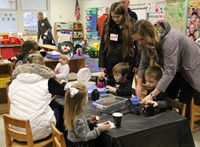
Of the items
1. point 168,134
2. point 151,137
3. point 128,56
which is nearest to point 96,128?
point 151,137

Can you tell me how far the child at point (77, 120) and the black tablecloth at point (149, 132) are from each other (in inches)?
3.9

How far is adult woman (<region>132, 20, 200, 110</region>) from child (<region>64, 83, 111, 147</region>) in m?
0.52

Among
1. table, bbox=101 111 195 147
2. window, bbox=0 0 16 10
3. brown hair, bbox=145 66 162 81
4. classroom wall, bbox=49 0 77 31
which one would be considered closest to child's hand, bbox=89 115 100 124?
table, bbox=101 111 195 147

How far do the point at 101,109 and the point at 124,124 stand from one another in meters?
0.27

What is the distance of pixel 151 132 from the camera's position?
5.14 feet

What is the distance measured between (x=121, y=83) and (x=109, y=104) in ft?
1.98

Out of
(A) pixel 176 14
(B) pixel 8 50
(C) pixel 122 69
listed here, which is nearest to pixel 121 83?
(C) pixel 122 69

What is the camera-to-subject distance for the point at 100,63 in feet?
9.38

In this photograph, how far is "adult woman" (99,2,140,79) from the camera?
2553mm

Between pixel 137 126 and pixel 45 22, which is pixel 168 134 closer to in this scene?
pixel 137 126

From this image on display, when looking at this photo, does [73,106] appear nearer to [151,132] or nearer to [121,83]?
[151,132]

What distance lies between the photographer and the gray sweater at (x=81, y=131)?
5.04 feet

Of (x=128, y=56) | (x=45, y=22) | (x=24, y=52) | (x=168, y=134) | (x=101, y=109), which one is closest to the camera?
(x=168, y=134)

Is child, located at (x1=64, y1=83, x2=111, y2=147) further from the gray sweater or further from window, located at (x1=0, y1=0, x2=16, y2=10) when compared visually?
window, located at (x1=0, y1=0, x2=16, y2=10)
